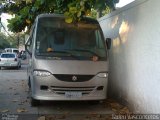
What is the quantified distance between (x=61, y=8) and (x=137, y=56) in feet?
10.2

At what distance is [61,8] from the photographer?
10172 millimetres

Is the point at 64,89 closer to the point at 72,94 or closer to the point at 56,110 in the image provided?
the point at 72,94

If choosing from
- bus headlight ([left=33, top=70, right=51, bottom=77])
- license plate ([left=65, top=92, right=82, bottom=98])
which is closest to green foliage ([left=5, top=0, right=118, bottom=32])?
bus headlight ([left=33, top=70, right=51, bottom=77])

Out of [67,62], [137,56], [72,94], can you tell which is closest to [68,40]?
[67,62]

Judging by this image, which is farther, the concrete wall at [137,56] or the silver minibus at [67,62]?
the silver minibus at [67,62]

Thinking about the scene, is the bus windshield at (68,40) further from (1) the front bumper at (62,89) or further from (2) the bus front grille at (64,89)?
(2) the bus front grille at (64,89)

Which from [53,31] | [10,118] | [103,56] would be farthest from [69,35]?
[10,118]

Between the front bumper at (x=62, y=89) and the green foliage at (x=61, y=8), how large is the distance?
1588mm

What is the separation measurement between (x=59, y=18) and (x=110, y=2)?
1550 millimetres

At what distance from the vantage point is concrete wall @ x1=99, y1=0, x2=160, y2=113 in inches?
281

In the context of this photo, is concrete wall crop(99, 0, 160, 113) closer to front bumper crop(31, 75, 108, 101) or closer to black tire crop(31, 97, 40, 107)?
front bumper crop(31, 75, 108, 101)

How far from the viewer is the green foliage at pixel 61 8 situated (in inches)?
321

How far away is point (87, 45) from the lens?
891 centimetres

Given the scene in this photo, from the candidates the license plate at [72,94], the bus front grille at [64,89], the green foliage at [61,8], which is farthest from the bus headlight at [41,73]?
the green foliage at [61,8]
